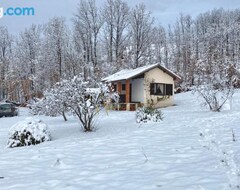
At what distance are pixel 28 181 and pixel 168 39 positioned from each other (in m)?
56.1

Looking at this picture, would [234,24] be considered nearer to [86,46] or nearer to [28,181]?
[86,46]

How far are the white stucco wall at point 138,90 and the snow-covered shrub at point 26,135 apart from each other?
17.4m

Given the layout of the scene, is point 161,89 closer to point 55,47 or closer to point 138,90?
point 138,90

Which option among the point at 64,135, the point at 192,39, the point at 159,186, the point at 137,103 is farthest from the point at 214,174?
the point at 192,39

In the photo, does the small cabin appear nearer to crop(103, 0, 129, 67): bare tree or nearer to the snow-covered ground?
crop(103, 0, 129, 67): bare tree

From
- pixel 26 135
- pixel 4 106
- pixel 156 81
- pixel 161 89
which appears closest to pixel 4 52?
pixel 4 106

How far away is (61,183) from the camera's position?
193 inches

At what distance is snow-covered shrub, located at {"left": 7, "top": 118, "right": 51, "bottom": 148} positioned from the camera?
1022 cm

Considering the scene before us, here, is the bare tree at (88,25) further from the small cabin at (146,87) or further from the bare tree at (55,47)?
the small cabin at (146,87)

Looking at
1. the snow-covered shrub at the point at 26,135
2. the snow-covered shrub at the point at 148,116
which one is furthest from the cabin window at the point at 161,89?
the snow-covered shrub at the point at 26,135

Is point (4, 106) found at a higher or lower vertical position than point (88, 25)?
lower

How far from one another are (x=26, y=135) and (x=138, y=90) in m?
18.3

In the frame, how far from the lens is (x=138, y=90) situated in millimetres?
27781

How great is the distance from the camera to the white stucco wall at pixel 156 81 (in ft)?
88.3
